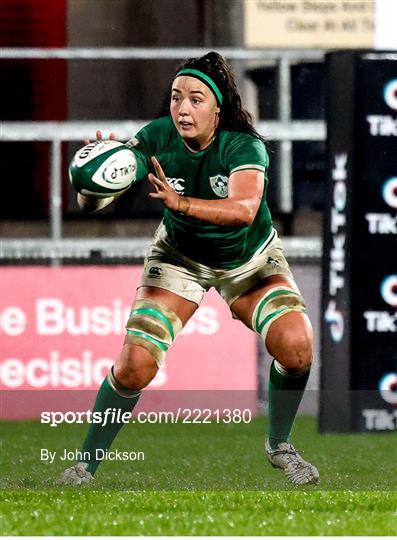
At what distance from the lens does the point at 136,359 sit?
689 centimetres

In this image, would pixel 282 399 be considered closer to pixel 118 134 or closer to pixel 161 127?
pixel 161 127

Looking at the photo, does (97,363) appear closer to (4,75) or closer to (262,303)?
(4,75)

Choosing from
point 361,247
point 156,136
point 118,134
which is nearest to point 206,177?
point 156,136

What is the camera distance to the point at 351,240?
354 inches

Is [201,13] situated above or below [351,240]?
above

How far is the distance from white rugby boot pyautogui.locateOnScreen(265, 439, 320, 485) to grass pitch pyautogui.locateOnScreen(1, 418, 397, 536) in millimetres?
45

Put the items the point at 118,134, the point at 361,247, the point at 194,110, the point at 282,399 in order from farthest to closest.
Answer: the point at 118,134 < the point at 361,247 < the point at 282,399 < the point at 194,110

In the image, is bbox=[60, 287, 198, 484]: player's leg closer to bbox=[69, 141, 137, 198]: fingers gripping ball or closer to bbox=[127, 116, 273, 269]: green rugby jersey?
bbox=[127, 116, 273, 269]: green rugby jersey

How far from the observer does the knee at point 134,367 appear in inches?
271

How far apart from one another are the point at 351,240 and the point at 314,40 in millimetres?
1346

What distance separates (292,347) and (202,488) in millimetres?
793

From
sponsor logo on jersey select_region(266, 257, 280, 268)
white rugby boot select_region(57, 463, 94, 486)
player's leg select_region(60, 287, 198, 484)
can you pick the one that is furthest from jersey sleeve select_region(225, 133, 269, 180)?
white rugby boot select_region(57, 463, 94, 486)

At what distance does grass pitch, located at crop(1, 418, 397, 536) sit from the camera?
6199 millimetres

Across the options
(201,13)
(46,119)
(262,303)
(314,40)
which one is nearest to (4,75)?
(46,119)
